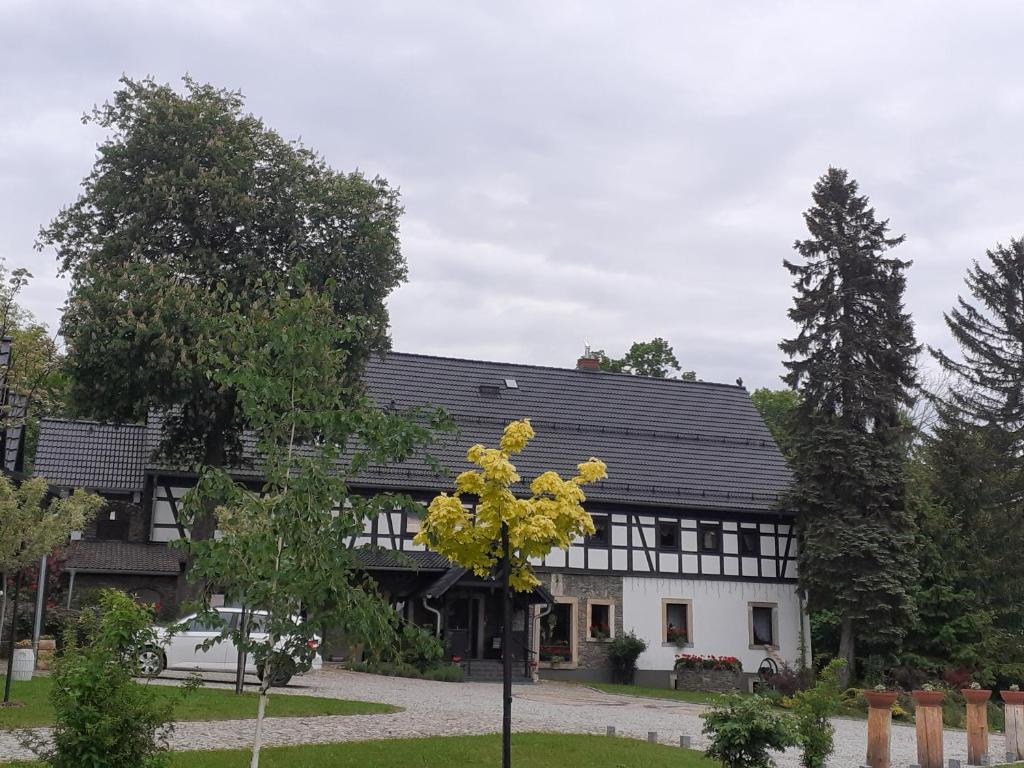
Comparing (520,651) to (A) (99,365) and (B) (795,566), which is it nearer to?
(B) (795,566)

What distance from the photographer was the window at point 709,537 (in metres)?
33.5

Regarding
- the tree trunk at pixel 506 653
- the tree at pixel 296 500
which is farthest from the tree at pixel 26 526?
the tree trunk at pixel 506 653

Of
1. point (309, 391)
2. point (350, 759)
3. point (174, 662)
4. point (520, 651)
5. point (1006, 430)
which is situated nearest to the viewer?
Answer: point (309, 391)

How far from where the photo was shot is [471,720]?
16859 mm

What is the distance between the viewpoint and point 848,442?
31.1 metres

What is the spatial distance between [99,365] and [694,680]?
17.8m

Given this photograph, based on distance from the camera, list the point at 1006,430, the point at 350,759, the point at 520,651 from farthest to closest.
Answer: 1. the point at 1006,430
2. the point at 520,651
3. the point at 350,759

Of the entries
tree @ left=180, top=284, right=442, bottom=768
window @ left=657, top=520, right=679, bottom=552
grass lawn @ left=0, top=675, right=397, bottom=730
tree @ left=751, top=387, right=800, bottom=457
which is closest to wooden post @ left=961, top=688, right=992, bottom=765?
grass lawn @ left=0, top=675, right=397, bottom=730

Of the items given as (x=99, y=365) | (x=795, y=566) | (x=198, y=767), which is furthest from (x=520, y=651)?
(x=198, y=767)

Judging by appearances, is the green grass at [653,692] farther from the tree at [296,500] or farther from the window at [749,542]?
the tree at [296,500]

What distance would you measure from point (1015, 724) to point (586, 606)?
15718mm

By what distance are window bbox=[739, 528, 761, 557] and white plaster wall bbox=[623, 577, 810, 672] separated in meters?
0.94

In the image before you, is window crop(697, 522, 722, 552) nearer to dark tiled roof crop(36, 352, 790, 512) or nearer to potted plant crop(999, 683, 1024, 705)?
dark tiled roof crop(36, 352, 790, 512)

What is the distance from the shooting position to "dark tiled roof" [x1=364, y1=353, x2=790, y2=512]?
33.6m
